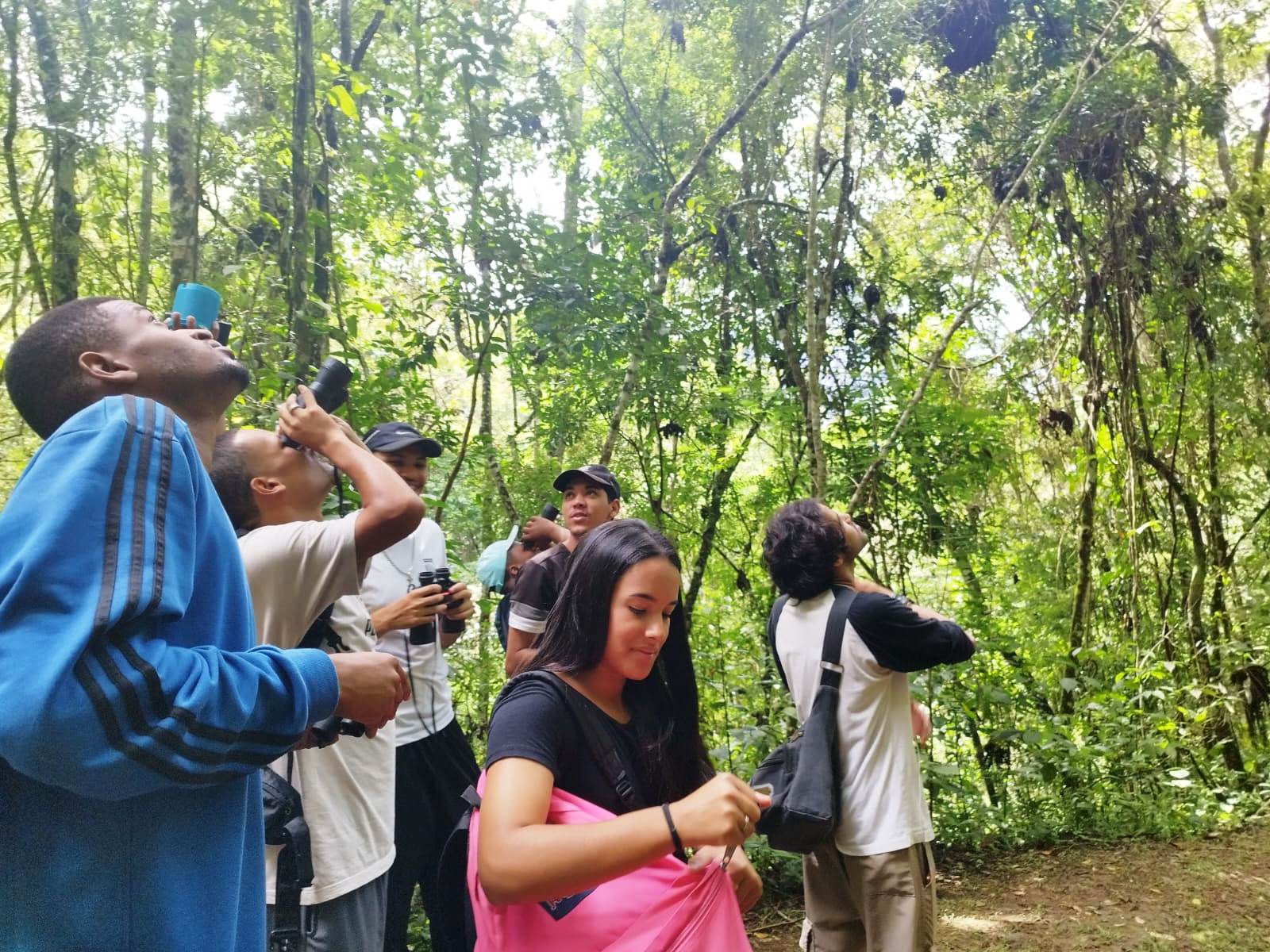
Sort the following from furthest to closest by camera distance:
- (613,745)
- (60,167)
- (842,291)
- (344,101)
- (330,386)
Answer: (842,291), (60,167), (344,101), (330,386), (613,745)

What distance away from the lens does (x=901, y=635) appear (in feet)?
7.72

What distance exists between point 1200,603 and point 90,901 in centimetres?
785

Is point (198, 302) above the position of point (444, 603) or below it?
above

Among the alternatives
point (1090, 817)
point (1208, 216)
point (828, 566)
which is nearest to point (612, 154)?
point (1208, 216)

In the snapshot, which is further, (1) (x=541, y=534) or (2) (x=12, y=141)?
(2) (x=12, y=141)

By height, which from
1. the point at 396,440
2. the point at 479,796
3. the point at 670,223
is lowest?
the point at 479,796

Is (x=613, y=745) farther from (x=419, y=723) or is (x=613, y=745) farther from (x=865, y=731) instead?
(x=419, y=723)

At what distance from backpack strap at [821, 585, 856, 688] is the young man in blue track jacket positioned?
1.71 metres

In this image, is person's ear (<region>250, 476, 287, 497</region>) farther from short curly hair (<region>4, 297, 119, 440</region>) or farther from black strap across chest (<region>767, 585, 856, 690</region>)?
black strap across chest (<region>767, 585, 856, 690</region>)

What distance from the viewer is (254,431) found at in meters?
1.84

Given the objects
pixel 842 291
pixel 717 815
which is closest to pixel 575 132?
pixel 842 291

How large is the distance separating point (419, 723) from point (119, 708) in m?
1.92

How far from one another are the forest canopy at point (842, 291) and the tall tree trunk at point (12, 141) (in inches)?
3.3

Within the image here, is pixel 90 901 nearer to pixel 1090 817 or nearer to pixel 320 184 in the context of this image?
pixel 320 184
